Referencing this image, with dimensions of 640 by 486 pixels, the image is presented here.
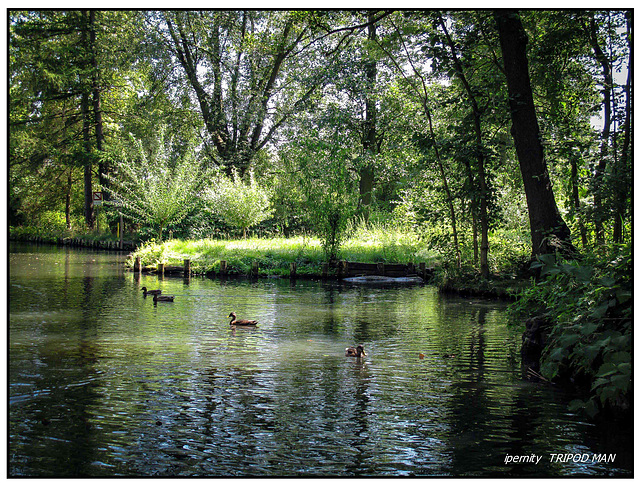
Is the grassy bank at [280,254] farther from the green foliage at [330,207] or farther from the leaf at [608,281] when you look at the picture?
the leaf at [608,281]

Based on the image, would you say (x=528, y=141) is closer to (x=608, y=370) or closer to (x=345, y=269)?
(x=608, y=370)

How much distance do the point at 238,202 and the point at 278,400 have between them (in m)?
16.2

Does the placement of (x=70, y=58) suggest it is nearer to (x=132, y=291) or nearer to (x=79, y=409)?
(x=79, y=409)

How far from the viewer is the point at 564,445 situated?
3.66m

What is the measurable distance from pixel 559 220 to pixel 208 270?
Result: 31.4ft

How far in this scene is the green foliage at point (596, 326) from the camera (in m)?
3.85


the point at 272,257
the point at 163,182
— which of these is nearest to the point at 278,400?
the point at 272,257

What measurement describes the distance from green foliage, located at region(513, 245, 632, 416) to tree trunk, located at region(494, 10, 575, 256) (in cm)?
387

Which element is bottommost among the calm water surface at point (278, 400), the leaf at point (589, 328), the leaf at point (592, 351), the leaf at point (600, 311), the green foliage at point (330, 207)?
the calm water surface at point (278, 400)

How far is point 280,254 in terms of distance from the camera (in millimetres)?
16688

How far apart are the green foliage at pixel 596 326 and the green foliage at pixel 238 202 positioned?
15.9m

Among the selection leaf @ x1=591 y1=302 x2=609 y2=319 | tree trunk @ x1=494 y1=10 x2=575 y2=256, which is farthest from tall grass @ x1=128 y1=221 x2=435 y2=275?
leaf @ x1=591 y1=302 x2=609 y2=319

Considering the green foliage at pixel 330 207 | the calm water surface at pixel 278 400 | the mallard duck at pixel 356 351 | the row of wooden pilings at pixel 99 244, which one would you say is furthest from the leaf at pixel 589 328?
the row of wooden pilings at pixel 99 244

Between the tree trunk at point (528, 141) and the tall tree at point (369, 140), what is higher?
the tall tree at point (369, 140)
